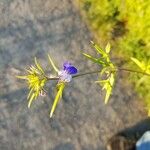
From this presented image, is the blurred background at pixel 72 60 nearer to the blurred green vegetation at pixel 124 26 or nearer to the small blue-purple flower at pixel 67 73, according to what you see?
the blurred green vegetation at pixel 124 26

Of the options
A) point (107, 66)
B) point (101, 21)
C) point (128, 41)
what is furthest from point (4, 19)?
point (107, 66)

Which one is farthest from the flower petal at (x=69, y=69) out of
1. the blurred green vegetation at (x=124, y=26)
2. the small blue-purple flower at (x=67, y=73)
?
the blurred green vegetation at (x=124, y=26)

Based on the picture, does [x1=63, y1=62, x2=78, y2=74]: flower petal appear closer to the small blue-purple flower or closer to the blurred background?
the small blue-purple flower

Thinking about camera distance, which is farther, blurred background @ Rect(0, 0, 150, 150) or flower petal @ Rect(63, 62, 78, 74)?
blurred background @ Rect(0, 0, 150, 150)

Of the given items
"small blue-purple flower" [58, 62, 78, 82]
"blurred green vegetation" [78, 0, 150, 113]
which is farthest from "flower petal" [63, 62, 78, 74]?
"blurred green vegetation" [78, 0, 150, 113]

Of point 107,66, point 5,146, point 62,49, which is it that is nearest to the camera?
point 107,66

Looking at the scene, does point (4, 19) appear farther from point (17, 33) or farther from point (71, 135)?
point (71, 135)

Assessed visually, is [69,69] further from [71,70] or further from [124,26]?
[124,26]

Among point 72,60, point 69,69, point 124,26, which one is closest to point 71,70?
point 69,69
